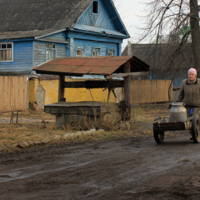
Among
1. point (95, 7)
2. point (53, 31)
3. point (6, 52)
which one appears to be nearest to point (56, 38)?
point (53, 31)

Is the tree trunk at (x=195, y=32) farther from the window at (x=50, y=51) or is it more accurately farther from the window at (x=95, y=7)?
the window at (x=50, y=51)

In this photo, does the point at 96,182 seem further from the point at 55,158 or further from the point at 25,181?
the point at 55,158

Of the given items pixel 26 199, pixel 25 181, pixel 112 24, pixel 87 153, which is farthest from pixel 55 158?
pixel 112 24

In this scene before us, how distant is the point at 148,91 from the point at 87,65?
1705 centimetres

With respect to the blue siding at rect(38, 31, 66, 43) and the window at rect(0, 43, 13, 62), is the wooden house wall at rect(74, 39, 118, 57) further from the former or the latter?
the window at rect(0, 43, 13, 62)

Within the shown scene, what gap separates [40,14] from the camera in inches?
1055

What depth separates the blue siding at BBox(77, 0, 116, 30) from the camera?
27453mm

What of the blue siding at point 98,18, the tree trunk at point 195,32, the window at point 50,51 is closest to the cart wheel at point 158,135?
the tree trunk at point 195,32

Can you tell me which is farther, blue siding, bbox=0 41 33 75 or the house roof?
the house roof

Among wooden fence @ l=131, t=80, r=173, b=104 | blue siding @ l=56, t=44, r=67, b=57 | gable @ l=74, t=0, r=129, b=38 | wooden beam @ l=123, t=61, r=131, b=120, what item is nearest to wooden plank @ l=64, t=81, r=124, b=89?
wooden beam @ l=123, t=61, r=131, b=120

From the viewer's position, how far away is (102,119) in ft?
40.5

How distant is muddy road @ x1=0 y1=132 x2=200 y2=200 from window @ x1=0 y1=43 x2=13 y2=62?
1682cm

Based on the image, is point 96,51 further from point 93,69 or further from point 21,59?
point 93,69

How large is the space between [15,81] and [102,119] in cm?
666
